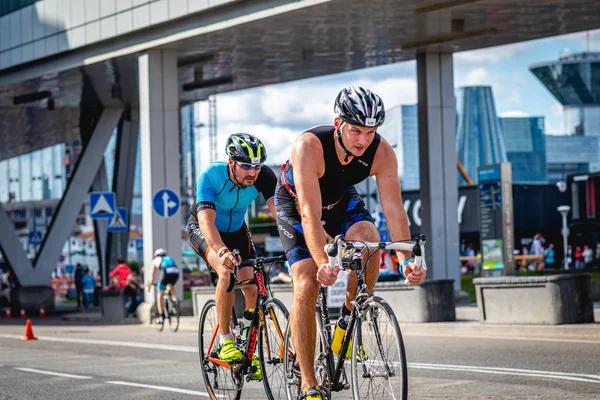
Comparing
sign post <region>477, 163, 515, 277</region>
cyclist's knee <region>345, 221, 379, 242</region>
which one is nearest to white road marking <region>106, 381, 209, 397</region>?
cyclist's knee <region>345, 221, 379, 242</region>

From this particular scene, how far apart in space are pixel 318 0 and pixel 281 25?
2.27 m

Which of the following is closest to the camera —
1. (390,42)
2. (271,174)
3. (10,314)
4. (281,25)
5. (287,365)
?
(287,365)

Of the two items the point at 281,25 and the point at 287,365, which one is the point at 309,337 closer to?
the point at 287,365

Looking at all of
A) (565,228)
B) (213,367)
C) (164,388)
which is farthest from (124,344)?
(565,228)

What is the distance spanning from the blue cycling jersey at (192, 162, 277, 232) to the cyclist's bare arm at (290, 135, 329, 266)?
5.56ft

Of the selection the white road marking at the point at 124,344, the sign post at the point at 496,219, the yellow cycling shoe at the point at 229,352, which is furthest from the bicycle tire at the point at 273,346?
the sign post at the point at 496,219

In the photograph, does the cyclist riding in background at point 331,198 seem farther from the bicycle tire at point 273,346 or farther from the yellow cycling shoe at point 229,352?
the yellow cycling shoe at point 229,352

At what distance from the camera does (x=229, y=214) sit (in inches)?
330

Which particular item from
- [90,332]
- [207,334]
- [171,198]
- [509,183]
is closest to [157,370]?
[207,334]

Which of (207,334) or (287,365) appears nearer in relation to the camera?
(287,365)

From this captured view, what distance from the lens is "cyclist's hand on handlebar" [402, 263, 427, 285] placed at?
20.0 ft

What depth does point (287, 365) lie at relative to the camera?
704 cm

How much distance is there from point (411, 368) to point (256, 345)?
407cm

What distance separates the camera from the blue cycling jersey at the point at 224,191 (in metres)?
8.22
